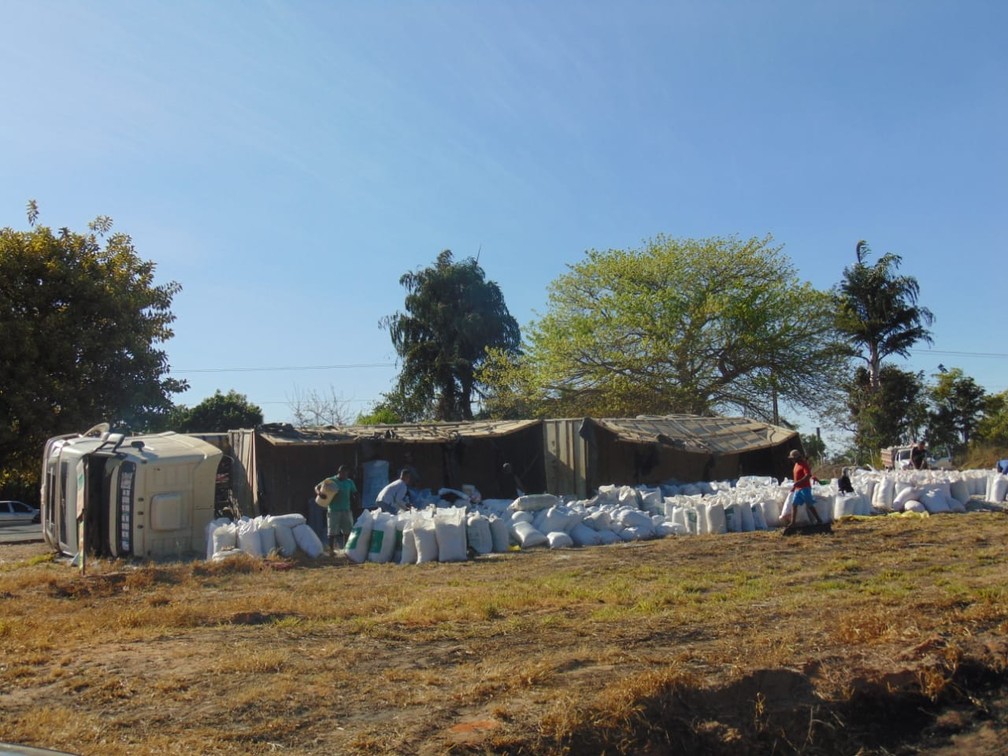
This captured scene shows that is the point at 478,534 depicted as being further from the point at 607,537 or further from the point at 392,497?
the point at 607,537

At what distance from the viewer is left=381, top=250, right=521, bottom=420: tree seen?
1634 inches

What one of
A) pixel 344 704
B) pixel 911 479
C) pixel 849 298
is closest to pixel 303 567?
pixel 344 704

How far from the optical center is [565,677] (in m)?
5.77

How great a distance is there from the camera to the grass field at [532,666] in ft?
16.5

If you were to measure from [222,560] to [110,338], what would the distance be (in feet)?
35.8

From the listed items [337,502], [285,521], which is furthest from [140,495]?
[337,502]

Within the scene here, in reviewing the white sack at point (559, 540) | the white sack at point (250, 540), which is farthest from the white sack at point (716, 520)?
the white sack at point (250, 540)

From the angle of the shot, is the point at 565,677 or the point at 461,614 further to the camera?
the point at 461,614

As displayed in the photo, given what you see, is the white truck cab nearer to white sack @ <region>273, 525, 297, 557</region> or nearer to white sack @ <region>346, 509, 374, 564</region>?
white sack @ <region>273, 525, 297, 557</region>

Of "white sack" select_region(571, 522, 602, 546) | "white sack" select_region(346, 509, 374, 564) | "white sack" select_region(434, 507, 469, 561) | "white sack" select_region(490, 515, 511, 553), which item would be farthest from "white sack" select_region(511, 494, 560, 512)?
"white sack" select_region(346, 509, 374, 564)

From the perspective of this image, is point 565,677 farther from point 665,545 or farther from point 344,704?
point 665,545

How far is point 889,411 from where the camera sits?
39.2m

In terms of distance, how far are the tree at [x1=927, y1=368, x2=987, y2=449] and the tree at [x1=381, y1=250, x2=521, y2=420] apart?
700 inches

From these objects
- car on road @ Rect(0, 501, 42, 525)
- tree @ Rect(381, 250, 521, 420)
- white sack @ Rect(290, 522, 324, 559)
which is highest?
tree @ Rect(381, 250, 521, 420)
